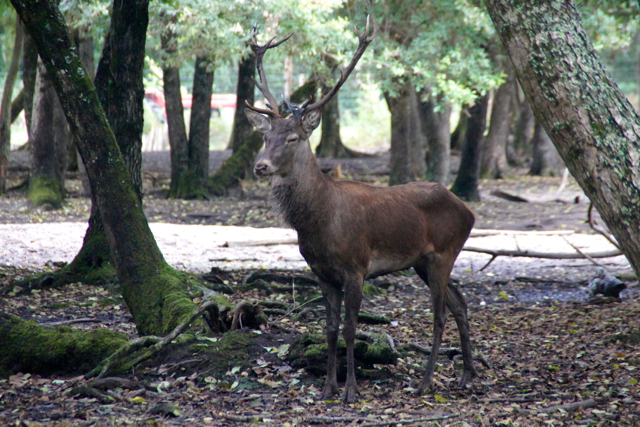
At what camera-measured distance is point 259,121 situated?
516 centimetres

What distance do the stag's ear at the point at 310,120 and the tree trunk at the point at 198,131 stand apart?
1214 centimetres

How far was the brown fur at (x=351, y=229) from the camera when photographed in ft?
15.7

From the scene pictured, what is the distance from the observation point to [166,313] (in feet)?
17.9

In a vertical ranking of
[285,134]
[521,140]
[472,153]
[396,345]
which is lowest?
[396,345]

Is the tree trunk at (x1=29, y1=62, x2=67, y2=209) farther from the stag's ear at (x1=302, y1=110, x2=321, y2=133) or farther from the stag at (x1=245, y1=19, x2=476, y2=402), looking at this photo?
the stag's ear at (x1=302, y1=110, x2=321, y2=133)

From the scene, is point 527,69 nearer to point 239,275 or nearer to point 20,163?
point 239,275

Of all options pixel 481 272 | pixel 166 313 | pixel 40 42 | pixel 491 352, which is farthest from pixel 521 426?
pixel 481 272

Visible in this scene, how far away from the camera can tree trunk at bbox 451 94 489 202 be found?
16.4 meters

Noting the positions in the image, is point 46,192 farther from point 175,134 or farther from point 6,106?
point 175,134

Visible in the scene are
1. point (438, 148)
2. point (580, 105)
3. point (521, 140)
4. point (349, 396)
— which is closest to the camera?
point (580, 105)

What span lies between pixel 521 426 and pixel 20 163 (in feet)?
64.5

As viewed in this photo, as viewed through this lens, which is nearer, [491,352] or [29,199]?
[491,352]

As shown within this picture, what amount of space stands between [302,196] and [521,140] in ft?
74.4

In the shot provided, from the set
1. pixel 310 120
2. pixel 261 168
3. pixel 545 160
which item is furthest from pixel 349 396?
pixel 545 160
